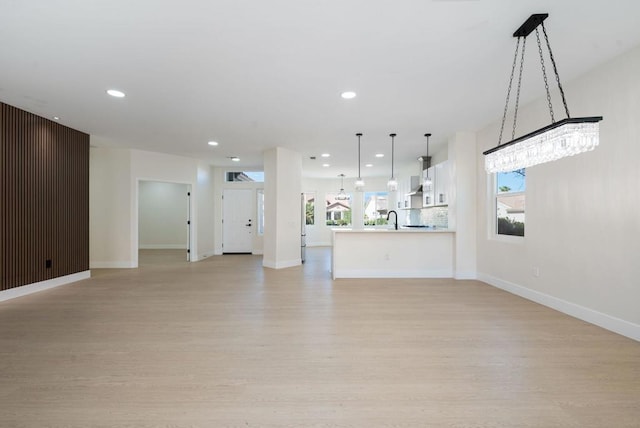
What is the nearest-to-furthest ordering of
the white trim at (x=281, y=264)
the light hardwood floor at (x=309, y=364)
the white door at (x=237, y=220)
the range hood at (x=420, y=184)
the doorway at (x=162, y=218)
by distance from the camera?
1. the light hardwood floor at (x=309, y=364)
2. the white trim at (x=281, y=264)
3. the range hood at (x=420, y=184)
4. the white door at (x=237, y=220)
5. the doorway at (x=162, y=218)

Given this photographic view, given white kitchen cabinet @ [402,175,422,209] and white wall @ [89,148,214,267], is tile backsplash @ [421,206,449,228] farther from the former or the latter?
white wall @ [89,148,214,267]

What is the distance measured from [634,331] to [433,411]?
2573 mm

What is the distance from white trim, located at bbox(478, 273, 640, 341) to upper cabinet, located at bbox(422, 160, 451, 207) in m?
2.01

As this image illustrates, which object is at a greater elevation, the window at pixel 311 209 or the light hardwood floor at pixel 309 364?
the window at pixel 311 209

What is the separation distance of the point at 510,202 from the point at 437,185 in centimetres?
178

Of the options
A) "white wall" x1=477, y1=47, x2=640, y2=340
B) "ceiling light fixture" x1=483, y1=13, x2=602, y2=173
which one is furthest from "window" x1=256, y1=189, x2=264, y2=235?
"ceiling light fixture" x1=483, y1=13, x2=602, y2=173

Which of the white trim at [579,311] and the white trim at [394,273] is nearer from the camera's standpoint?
the white trim at [579,311]

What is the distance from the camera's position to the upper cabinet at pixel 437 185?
609cm

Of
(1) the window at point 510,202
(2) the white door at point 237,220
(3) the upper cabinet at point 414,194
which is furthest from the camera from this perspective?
(2) the white door at point 237,220

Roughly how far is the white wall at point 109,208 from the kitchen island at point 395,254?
498 cm

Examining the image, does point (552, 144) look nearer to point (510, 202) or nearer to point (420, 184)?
point (510, 202)

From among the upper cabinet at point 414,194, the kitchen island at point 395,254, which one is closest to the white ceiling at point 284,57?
the kitchen island at point 395,254

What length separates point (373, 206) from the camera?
469 inches

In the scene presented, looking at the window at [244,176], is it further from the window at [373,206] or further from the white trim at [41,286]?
the white trim at [41,286]
